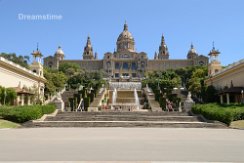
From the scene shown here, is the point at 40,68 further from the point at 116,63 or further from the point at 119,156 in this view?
the point at 116,63

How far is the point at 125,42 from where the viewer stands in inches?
6043

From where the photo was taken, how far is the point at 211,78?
53906 mm

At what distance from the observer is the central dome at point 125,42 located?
153 m

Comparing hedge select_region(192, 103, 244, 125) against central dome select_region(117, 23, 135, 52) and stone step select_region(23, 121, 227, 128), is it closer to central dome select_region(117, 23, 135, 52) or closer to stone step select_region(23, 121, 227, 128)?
stone step select_region(23, 121, 227, 128)

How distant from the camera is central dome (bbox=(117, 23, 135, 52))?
6038 inches

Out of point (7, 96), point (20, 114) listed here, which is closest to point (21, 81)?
point (7, 96)

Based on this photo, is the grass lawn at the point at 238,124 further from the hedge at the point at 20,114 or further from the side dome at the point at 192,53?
the side dome at the point at 192,53

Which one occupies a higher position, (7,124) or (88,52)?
(88,52)

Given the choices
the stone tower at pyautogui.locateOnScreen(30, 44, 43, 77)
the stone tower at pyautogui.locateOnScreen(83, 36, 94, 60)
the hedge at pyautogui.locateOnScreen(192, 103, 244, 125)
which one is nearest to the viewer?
the hedge at pyautogui.locateOnScreen(192, 103, 244, 125)

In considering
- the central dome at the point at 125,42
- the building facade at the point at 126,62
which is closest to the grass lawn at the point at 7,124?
the building facade at the point at 126,62

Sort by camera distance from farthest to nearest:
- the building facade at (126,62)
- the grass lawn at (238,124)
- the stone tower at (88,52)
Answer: the stone tower at (88,52), the building facade at (126,62), the grass lawn at (238,124)

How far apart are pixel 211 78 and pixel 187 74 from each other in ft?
181

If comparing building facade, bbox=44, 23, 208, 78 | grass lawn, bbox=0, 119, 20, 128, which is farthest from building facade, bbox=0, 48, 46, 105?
building facade, bbox=44, 23, 208, 78

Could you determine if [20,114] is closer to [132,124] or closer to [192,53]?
[132,124]
